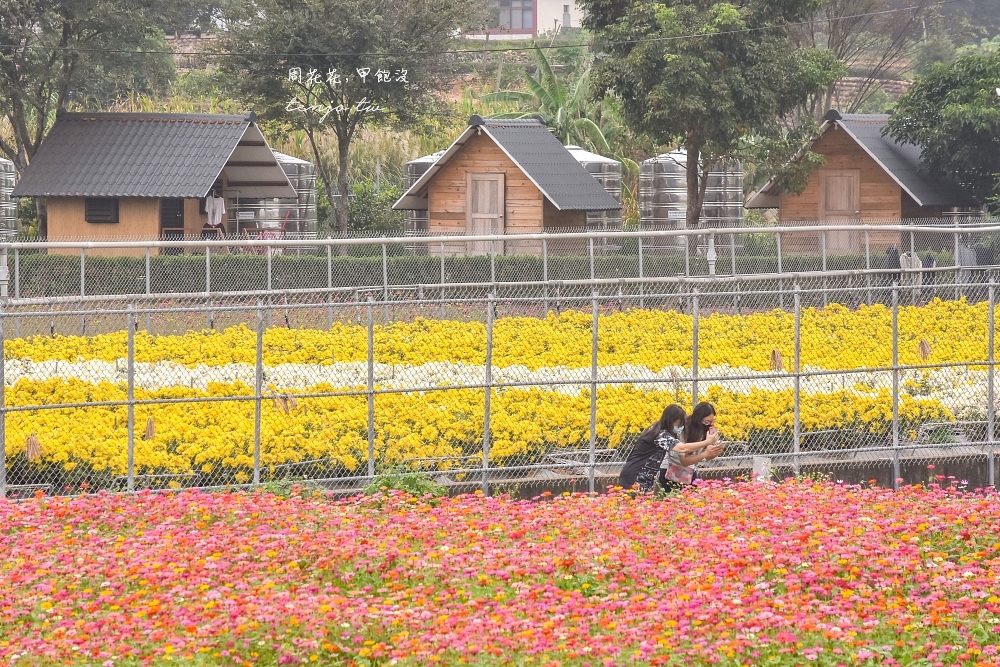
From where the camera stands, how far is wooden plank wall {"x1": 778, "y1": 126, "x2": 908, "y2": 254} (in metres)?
37.5

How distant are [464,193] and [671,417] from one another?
2578cm

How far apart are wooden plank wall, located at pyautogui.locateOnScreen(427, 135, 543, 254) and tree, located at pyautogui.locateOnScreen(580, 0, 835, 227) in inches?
125

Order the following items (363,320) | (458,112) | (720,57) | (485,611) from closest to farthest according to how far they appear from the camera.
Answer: (485,611)
(363,320)
(720,57)
(458,112)

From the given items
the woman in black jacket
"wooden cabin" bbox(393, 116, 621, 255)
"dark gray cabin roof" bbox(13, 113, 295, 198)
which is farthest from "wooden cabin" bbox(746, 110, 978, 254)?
the woman in black jacket

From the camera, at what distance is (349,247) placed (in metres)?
38.3

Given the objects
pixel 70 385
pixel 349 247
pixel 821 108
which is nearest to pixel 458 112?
pixel 821 108

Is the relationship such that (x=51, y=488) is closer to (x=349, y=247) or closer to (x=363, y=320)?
(x=363, y=320)

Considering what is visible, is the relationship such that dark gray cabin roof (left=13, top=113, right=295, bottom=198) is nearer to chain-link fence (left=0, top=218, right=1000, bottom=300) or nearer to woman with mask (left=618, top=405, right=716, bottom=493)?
chain-link fence (left=0, top=218, right=1000, bottom=300)

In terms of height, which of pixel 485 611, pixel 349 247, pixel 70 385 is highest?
pixel 349 247

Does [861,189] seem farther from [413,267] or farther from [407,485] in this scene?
[407,485]

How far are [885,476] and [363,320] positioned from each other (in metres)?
11.2

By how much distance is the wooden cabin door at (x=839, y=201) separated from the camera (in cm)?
3834

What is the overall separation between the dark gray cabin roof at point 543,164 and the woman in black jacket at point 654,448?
73.7 ft

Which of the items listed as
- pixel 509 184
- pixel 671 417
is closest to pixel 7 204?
pixel 509 184
